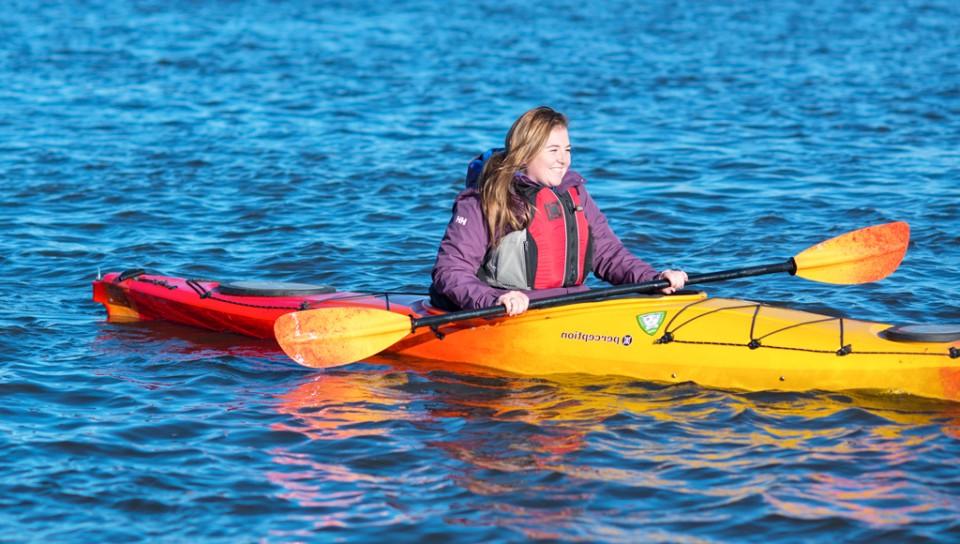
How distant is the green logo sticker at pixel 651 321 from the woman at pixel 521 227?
0.52 feet

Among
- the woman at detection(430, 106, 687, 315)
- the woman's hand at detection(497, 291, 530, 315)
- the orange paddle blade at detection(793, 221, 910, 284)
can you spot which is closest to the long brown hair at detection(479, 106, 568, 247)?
the woman at detection(430, 106, 687, 315)

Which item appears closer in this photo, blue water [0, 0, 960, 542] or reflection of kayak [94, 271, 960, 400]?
blue water [0, 0, 960, 542]

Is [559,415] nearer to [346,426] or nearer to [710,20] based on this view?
[346,426]

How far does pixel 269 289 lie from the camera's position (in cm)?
654

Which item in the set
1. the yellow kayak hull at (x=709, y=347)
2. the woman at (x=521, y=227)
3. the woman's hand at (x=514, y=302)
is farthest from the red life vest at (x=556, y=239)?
the woman's hand at (x=514, y=302)

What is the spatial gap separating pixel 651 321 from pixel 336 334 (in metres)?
1.36

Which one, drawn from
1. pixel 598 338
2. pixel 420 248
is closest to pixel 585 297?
pixel 598 338

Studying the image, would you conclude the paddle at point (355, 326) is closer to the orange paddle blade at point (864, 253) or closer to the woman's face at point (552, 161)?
the orange paddle blade at point (864, 253)

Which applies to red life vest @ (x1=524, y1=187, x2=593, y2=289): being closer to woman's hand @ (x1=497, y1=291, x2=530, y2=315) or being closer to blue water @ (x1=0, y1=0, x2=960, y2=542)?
woman's hand @ (x1=497, y1=291, x2=530, y2=315)

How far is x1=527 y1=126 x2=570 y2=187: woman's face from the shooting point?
5.59 meters

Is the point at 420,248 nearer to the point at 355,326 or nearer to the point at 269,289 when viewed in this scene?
the point at 269,289

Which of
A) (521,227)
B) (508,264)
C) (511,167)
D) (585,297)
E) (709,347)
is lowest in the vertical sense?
(709,347)

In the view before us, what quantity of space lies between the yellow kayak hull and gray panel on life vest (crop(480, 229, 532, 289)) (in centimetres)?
17

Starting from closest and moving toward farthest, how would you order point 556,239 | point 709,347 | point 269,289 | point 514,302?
1. point 514,302
2. point 709,347
3. point 556,239
4. point 269,289
